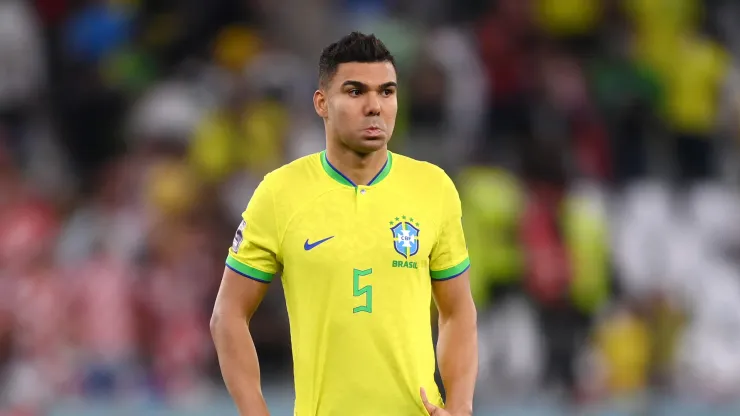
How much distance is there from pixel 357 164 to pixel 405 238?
0.30m

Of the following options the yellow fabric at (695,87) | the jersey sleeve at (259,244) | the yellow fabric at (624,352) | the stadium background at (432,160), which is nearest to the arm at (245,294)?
the jersey sleeve at (259,244)

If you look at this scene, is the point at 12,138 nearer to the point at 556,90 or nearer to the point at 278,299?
the point at 278,299

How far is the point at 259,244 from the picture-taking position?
15.3 feet

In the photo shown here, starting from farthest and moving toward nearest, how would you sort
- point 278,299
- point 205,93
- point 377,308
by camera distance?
point 205,93 < point 278,299 < point 377,308

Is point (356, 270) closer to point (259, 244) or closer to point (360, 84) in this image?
point (259, 244)

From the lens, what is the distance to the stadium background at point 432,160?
10148mm

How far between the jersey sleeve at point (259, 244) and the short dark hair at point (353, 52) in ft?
1.48

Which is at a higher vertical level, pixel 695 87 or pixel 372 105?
pixel 372 105

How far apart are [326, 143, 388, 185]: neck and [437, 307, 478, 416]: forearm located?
1.79 feet

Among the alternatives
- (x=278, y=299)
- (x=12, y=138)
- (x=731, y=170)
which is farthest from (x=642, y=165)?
(x=12, y=138)

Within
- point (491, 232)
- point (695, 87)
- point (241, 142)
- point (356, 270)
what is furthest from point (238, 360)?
point (695, 87)

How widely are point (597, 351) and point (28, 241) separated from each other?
4.15m

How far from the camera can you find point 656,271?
10.9 metres

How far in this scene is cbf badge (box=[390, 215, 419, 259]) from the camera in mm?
4613
